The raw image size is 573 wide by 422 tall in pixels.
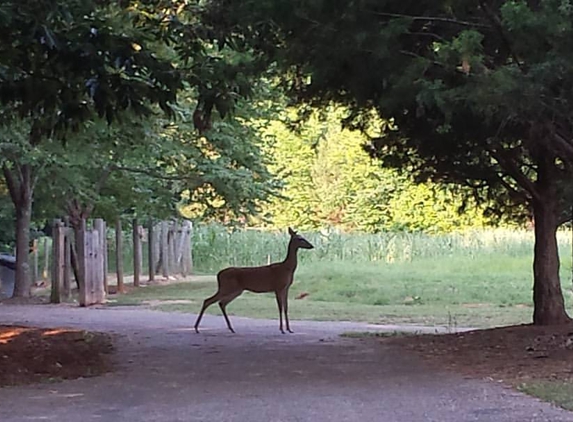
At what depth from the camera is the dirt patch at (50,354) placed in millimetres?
10875

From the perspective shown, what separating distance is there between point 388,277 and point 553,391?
1993 cm

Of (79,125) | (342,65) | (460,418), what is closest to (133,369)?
(79,125)

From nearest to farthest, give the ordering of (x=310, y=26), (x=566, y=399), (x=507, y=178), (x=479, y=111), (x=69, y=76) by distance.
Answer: (x=566, y=399) → (x=479, y=111) → (x=310, y=26) → (x=69, y=76) → (x=507, y=178)

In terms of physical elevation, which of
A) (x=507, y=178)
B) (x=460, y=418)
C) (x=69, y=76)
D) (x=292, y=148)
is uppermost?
(x=292, y=148)

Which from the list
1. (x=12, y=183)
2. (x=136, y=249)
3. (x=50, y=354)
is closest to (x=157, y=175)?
(x=136, y=249)

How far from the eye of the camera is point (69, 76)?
10.9 meters

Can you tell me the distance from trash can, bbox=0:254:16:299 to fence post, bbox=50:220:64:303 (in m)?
7.26

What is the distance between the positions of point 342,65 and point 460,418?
404 centimetres

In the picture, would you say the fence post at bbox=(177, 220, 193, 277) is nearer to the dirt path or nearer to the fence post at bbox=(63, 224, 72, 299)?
the fence post at bbox=(63, 224, 72, 299)

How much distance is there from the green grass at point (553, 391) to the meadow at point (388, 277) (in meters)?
8.80

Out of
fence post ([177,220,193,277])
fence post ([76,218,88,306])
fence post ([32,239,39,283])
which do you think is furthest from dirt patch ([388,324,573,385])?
fence post ([177,220,193,277])

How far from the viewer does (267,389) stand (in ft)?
31.4

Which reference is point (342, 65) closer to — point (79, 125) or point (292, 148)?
point (79, 125)

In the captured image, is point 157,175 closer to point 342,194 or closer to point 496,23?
point 496,23
